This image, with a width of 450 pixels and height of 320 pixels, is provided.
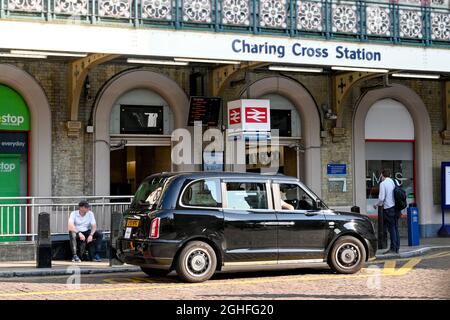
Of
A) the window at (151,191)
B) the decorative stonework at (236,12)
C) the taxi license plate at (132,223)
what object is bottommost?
the taxi license plate at (132,223)

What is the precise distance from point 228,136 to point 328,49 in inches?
138

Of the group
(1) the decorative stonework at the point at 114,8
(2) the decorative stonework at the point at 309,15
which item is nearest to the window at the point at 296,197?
(1) the decorative stonework at the point at 114,8

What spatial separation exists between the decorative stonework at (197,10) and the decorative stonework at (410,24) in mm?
5315

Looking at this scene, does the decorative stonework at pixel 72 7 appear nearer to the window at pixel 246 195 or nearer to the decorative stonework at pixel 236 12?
the decorative stonework at pixel 236 12

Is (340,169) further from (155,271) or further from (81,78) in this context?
(155,271)

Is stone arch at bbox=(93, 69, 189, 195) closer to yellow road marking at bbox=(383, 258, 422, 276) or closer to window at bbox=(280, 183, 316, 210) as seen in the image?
yellow road marking at bbox=(383, 258, 422, 276)

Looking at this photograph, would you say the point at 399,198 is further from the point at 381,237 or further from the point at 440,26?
the point at 440,26

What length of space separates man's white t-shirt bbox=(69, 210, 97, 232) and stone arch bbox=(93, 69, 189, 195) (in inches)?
98.8

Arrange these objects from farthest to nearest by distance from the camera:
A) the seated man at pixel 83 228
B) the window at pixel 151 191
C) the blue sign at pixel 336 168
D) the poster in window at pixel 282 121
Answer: the blue sign at pixel 336 168, the poster in window at pixel 282 121, the seated man at pixel 83 228, the window at pixel 151 191

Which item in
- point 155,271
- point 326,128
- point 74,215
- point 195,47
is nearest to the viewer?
point 155,271

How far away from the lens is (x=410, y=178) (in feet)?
77.0

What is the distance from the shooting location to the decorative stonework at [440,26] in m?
20.5
